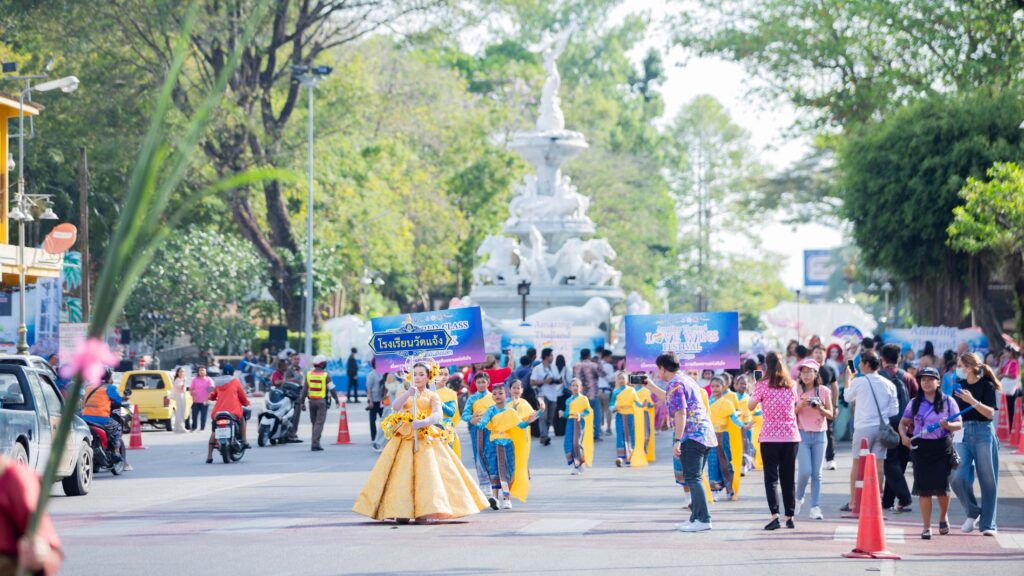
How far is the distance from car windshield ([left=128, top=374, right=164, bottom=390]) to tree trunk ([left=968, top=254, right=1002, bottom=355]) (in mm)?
20202

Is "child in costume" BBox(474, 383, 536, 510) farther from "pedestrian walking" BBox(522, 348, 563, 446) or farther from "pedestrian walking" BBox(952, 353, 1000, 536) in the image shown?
"pedestrian walking" BBox(522, 348, 563, 446)

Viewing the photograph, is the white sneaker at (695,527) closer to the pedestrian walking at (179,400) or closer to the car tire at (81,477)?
the car tire at (81,477)

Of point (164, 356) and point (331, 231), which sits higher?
point (331, 231)

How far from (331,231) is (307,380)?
34.8m

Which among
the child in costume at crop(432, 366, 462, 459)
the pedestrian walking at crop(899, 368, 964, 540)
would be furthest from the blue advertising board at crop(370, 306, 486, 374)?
the pedestrian walking at crop(899, 368, 964, 540)

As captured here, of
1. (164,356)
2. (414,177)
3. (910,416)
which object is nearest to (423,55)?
(414,177)

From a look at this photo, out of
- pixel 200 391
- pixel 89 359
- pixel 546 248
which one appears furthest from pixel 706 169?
pixel 89 359

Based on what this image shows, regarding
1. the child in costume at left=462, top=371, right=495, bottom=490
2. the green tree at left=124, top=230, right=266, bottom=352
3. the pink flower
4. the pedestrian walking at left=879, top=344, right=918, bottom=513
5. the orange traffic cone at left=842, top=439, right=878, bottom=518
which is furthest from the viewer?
the green tree at left=124, top=230, right=266, bottom=352

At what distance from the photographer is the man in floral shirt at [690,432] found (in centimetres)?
1453

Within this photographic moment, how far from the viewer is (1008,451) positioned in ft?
88.0

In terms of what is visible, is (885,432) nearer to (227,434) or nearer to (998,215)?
(227,434)

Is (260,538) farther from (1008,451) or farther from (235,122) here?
(235,122)

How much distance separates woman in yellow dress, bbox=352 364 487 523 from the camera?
1517cm

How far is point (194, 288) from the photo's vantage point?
5356cm
